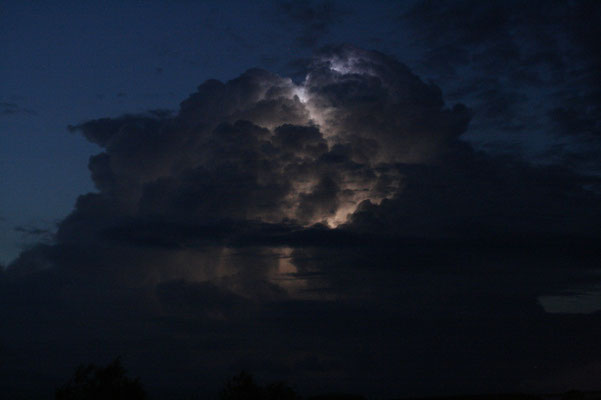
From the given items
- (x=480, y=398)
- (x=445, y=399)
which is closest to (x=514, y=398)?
(x=480, y=398)

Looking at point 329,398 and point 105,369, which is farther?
point 329,398

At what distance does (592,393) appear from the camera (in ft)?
215

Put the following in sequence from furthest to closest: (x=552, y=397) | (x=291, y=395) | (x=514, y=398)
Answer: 1. (x=514, y=398)
2. (x=552, y=397)
3. (x=291, y=395)

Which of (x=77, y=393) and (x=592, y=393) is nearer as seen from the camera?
(x=77, y=393)

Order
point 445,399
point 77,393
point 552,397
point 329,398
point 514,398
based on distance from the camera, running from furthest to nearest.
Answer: point 329,398 → point 445,399 → point 514,398 → point 552,397 → point 77,393

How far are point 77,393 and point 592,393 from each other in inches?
1948

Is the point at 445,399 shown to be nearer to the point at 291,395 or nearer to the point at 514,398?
the point at 514,398

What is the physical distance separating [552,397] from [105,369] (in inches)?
1914

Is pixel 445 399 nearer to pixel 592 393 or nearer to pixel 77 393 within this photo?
pixel 592 393

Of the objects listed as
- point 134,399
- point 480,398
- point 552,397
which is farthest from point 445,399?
point 134,399

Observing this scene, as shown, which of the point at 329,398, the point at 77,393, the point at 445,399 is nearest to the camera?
the point at 77,393

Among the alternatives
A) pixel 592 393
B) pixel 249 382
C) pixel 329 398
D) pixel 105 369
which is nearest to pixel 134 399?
pixel 105 369

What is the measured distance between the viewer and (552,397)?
72.6 meters

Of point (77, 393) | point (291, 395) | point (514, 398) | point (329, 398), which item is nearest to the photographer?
point (77, 393)
